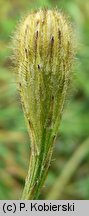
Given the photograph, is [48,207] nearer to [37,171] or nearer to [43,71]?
[37,171]

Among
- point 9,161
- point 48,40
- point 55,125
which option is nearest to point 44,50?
point 48,40

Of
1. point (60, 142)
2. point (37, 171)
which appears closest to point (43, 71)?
point (37, 171)

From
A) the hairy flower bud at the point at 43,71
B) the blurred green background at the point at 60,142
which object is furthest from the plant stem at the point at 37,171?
the blurred green background at the point at 60,142

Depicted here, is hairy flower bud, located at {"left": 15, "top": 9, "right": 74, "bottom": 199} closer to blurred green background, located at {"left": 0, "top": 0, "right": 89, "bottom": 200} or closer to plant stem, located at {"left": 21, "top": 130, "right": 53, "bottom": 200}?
plant stem, located at {"left": 21, "top": 130, "right": 53, "bottom": 200}

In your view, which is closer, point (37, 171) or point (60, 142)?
point (37, 171)

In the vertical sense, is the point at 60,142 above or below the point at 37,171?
above

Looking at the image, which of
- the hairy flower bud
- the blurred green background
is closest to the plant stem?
the hairy flower bud

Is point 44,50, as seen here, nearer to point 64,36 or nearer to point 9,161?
point 64,36

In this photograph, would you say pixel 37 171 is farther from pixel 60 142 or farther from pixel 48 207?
pixel 60 142
